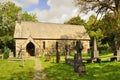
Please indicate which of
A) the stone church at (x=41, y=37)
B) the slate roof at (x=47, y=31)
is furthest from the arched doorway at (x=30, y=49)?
the slate roof at (x=47, y=31)

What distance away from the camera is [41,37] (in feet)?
154

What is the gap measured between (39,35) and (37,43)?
9.59 ft

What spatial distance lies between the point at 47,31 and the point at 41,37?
3.37 m

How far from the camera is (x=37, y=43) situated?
147ft

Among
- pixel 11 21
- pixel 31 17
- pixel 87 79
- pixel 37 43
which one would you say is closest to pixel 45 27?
pixel 37 43

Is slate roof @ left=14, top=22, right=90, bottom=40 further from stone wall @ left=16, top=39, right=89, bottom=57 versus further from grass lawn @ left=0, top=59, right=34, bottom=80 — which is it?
grass lawn @ left=0, top=59, right=34, bottom=80

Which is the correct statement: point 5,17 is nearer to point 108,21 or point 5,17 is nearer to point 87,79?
point 108,21

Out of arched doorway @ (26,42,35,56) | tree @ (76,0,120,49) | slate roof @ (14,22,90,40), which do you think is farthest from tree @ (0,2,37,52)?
tree @ (76,0,120,49)

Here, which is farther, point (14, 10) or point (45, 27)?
point (14, 10)

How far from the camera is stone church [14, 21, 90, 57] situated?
44753mm

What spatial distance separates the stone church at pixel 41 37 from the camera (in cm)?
4475

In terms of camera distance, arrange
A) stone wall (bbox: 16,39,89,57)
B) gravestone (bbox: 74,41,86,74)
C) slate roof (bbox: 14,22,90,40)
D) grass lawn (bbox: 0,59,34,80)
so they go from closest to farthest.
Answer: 1. grass lawn (bbox: 0,59,34,80)
2. gravestone (bbox: 74,41,86,74)
3. stone wall (bbox: 16,39,89,57)
4. slate roof (bbox: 14,22,90,40)

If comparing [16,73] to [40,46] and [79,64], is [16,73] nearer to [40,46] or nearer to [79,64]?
[79,64]

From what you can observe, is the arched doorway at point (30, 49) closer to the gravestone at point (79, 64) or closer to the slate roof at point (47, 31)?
the slate roof at point (47, 31)
